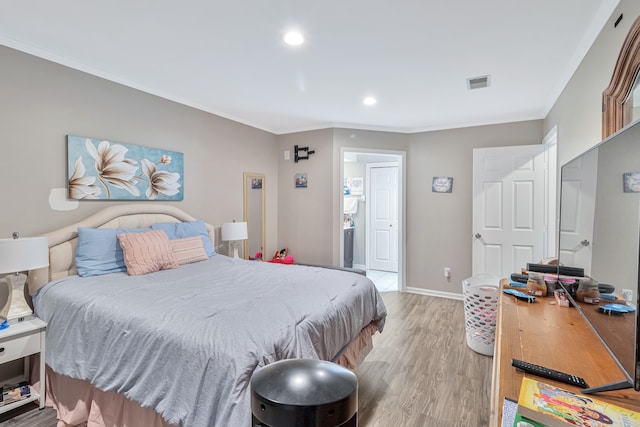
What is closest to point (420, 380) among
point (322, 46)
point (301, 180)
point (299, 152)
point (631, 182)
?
point (631, 182)

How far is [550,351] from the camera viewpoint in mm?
1133

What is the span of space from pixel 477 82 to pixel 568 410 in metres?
2.81

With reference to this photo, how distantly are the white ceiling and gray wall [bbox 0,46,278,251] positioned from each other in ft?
0.51

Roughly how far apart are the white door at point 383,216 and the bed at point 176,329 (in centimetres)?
377

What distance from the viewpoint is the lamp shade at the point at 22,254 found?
1.89 metres

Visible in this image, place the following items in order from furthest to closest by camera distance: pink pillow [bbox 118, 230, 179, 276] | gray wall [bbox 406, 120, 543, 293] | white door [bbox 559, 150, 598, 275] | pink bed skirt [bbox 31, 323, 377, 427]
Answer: gray wall [bbox 406, 120, 543, 293] → pink pillow [bbox 118, 230, 179, 276] → pink bed skirt [bbox 31, 323, 377, 427] → white door [bbox 559, 150, 598, 275]

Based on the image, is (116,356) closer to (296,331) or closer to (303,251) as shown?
(296,331)

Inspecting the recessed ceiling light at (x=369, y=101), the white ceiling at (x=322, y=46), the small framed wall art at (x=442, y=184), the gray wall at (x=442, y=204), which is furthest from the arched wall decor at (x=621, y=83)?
the small framed wall art at (x=442, y=184)

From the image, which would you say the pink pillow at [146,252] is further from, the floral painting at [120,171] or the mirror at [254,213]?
the mirror at [254,213]

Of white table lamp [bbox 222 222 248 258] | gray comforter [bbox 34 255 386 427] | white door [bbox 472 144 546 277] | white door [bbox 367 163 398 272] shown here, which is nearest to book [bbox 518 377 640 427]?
gray comforter [bbox 34 255 386 427]

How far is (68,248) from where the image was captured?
240 cm

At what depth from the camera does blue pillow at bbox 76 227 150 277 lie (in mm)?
2367

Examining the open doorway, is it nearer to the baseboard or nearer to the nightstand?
the baseboard

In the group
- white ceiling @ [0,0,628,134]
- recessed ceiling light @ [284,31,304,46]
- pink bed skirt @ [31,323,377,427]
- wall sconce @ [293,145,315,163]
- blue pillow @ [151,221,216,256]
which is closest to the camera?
pink bed skirt @ [31,323,377,427]
